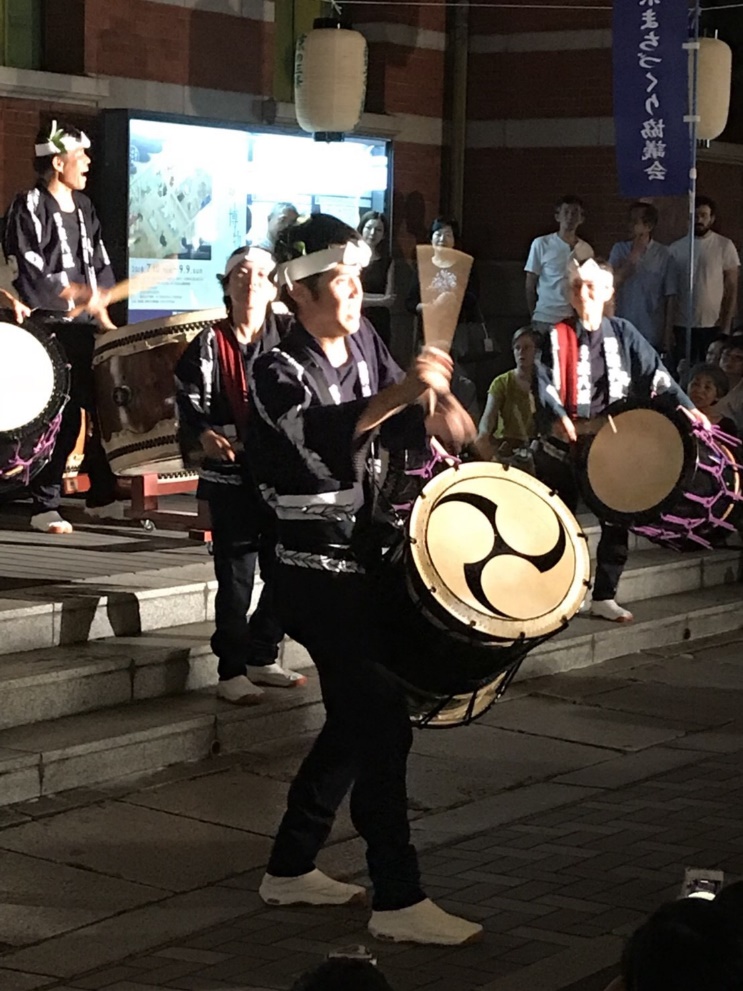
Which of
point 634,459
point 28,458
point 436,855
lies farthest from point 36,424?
point 436,855

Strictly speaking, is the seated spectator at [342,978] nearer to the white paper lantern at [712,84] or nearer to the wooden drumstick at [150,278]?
the wooden drumstick at [150,278]

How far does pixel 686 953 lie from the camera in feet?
6.90

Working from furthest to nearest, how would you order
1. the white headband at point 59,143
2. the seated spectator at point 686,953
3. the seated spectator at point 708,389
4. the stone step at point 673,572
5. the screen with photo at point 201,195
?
the screen with photo at point 201,195, the seated spectator at point 708,389, the stone step at point 673,572, the white headband at point 59,143, the seated spectator at point 686,953

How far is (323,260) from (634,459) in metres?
3.43

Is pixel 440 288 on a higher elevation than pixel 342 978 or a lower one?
higher

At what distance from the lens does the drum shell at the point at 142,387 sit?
809cm

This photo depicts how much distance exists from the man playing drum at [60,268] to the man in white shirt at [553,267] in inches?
181

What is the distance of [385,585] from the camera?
4.73m

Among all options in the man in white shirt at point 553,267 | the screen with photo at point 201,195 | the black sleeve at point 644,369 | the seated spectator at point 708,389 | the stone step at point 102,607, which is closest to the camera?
the stone step at point 102,607

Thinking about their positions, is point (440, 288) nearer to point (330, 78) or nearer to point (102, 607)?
point (102, 607)

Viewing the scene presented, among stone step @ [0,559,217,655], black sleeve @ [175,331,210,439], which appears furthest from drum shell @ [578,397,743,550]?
black sleeve @ [175,331,210,439]

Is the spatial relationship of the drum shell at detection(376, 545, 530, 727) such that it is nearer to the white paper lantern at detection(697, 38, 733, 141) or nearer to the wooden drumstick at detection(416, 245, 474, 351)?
the wooden drumstick at detection(416, 245, 474, 351)

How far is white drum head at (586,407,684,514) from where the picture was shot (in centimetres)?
791

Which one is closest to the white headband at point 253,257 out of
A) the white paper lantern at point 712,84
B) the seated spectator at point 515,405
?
the seated spectator at point 515,405
